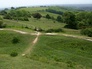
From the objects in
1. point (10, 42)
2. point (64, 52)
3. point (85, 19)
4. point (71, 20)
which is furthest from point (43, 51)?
point (85, 19)

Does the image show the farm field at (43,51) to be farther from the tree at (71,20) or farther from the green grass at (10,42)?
the tree at (71,20)

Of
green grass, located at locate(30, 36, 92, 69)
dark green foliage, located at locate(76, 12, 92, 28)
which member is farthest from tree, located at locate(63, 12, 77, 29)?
green grass, located at locate(30, 36, 92, 69)

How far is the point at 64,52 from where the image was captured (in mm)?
32094

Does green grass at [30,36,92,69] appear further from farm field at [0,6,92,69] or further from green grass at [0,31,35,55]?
green grass at [0,31,35,55]

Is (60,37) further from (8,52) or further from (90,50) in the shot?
(8,52)

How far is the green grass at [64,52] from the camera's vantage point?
1083 inches

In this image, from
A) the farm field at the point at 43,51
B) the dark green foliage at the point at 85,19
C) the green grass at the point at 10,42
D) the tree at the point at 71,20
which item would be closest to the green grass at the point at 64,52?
the farm field at the point at 43,51

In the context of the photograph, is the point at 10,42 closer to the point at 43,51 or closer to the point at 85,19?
the point at 43,51

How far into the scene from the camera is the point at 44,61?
27047mm

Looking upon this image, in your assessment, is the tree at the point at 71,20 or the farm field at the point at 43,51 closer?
the farm field at the point at 43,51

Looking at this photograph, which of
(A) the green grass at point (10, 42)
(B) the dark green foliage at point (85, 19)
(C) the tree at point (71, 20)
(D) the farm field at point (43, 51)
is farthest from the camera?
(B) the dark green foliage at point (85, 19)

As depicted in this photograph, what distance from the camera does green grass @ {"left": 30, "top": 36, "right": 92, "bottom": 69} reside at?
1083 inches

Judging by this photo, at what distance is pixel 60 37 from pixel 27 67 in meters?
16.6

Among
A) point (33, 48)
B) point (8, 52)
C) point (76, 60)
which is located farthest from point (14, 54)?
point (76, 60)
